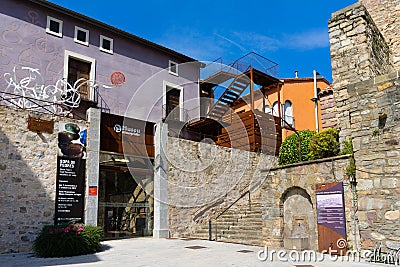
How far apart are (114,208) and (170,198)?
7.46ft

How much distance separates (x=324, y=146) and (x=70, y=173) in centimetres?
845

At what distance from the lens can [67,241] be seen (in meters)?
10.0

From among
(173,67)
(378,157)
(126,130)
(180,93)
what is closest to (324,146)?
(378,157)

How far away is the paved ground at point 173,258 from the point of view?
25.8 ft

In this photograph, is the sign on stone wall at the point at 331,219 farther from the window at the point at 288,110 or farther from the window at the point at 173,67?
the window at the point at 288,110

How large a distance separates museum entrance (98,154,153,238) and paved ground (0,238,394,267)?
9.83ft

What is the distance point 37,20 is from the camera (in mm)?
15148

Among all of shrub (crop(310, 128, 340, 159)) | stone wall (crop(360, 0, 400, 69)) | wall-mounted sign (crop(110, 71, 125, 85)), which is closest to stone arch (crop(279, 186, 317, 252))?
shrub (crop(310, 128, 340, 159))

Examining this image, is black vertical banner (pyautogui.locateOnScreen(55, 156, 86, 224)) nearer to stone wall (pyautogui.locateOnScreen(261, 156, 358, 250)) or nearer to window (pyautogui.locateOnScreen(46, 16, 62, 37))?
window (pyautogui.locateOnScreen(46, 16, 62, 37))

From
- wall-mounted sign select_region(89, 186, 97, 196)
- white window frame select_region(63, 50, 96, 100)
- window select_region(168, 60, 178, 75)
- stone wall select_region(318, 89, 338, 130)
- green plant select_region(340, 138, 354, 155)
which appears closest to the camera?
green plant select_region(340, 138, 354, 155)

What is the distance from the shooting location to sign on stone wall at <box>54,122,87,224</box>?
12211 mm

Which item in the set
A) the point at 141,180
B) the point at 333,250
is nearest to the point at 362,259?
the point at 333,250

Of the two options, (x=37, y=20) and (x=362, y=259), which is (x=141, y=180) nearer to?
(x=37, y=20)

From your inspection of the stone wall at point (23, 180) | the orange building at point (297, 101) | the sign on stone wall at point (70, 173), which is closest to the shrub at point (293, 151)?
the sign on stone wall at point (70, 173)
